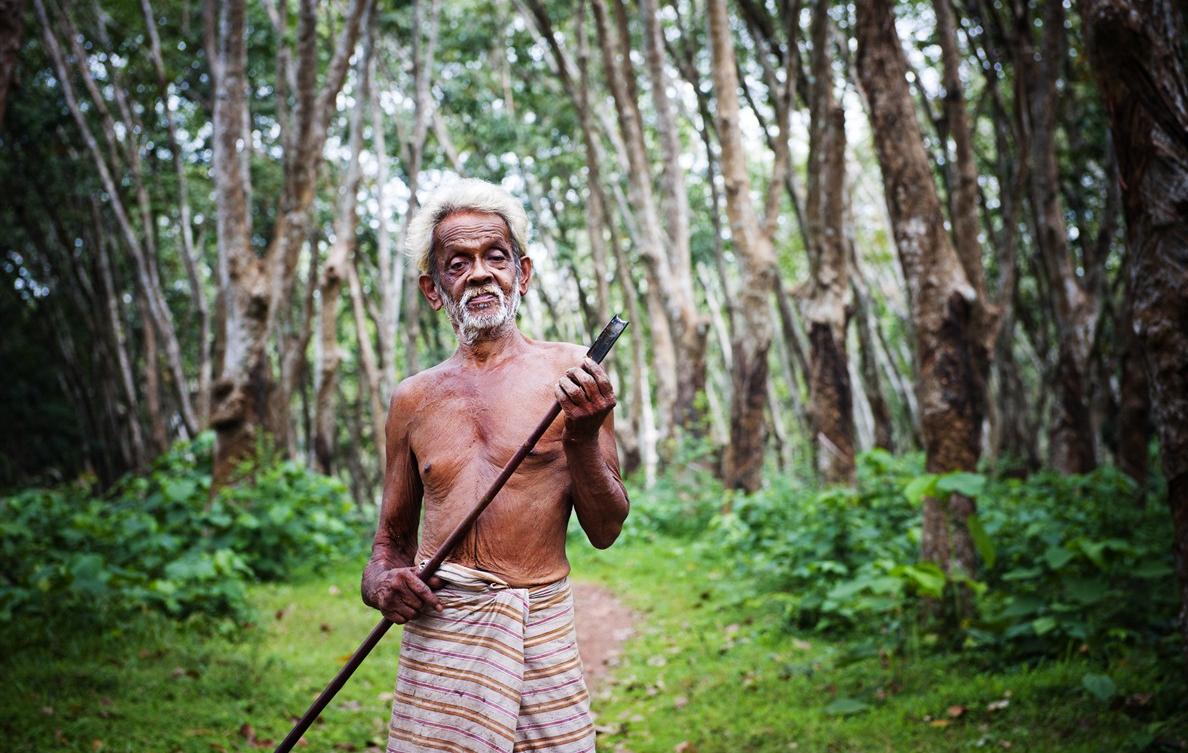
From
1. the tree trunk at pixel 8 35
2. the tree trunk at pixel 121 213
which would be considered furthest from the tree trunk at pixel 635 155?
the tree trunk at pixel 8 35

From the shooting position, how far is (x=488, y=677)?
220 centimetres

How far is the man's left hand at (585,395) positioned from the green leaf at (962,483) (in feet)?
10.6

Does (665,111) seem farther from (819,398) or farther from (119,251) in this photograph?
(119,251)

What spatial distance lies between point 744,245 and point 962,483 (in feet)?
19.3

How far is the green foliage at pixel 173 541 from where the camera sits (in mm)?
5895

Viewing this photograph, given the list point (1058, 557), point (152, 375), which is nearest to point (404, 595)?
point (1058, 557)

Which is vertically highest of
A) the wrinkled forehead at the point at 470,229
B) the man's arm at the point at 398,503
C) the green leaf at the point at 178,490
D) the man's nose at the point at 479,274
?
the wrinkled forehead at the point at 470,229

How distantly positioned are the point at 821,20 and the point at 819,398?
12.0ft

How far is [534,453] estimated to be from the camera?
7.79 ft

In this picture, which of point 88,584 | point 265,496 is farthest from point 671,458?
point 88,584

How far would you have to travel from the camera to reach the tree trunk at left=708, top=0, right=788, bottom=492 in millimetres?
10391

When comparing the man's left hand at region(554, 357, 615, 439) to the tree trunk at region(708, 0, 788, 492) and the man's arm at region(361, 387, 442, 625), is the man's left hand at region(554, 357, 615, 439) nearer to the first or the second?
the man's arm at region(361, 387, 442, 625)

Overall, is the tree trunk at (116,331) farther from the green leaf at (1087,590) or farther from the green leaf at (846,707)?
the green leaf at (1087,590)

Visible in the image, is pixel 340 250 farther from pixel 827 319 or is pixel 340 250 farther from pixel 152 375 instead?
pixel 152 375
